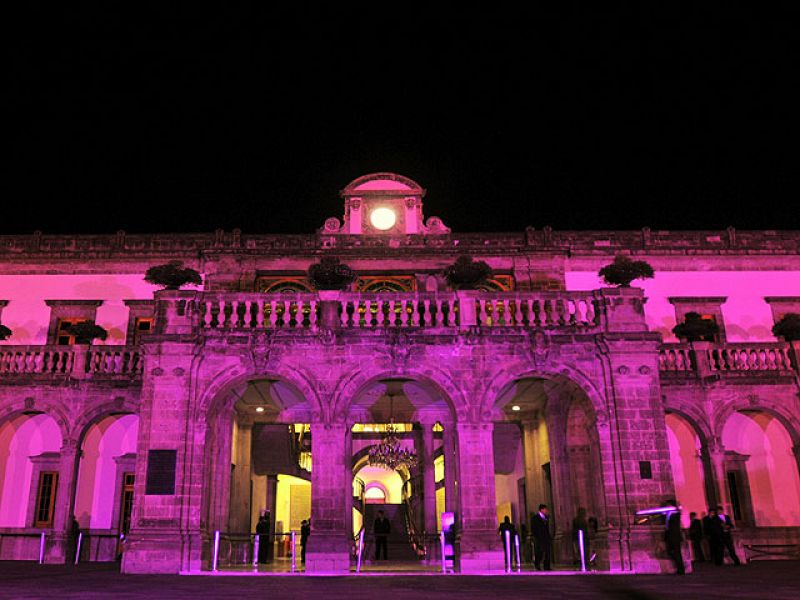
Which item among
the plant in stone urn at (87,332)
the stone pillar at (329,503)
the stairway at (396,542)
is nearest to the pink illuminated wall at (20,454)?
the plant in stone urn at (87,332)

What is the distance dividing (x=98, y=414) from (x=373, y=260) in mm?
10678

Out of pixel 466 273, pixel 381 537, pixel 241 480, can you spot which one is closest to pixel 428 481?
pixel 381 537

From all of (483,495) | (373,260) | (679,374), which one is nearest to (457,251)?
(373,260)

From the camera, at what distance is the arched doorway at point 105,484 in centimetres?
2277

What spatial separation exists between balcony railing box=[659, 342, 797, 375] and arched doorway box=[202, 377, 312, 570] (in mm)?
11710

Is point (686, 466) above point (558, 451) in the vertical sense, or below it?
below

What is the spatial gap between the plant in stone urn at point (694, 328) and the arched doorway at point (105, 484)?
18.6 m

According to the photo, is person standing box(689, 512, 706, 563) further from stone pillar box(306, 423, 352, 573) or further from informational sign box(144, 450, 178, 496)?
informational sign box(144, 450, 178, 496)

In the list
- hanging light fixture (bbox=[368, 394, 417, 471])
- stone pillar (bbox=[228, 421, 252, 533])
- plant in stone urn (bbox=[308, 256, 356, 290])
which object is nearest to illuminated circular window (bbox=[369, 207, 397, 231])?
hanging light fixture (bbox=[368, 394, 417, 471])

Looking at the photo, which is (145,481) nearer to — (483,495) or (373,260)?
(483,495)

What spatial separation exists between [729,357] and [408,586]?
49.6 ft

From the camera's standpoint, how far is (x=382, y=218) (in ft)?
89.1

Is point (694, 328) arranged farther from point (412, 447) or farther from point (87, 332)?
point (87, 332)

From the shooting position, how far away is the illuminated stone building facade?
15625mm
